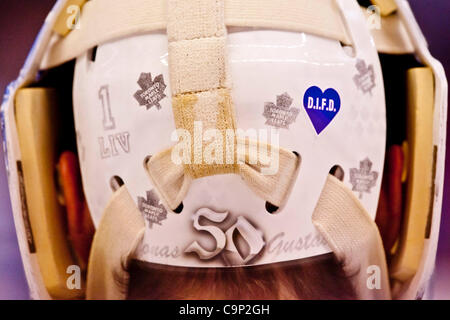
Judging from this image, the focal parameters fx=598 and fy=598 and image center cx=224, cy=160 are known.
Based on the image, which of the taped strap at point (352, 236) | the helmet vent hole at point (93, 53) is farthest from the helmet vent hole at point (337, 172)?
the helmet vent hole at point (93, 53)

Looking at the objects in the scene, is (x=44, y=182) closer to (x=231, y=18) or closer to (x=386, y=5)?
(x=231, y=18)

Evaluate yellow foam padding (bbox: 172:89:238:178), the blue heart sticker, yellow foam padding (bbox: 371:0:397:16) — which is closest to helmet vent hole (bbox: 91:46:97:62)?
yellow foam padding (bbox: 172:89:238:178)

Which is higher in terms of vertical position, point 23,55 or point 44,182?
point 23,55

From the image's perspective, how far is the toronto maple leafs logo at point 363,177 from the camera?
78 cm

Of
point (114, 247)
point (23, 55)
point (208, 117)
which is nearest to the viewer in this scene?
point (208, 117)

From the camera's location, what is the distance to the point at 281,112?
73cm

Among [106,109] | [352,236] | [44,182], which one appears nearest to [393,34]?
[352,236]

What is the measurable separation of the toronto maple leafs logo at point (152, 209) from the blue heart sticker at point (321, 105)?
0.22 m

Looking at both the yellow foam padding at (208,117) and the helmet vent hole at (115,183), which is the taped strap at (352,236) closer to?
the yellow foam padding at (208,117)

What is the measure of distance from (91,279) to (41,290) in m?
0.08

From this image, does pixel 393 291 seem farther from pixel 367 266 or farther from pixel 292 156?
pixel 292 156

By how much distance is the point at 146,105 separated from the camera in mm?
741

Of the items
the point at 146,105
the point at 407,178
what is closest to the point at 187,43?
the point at 146,105

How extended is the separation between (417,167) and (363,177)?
0.09 m
